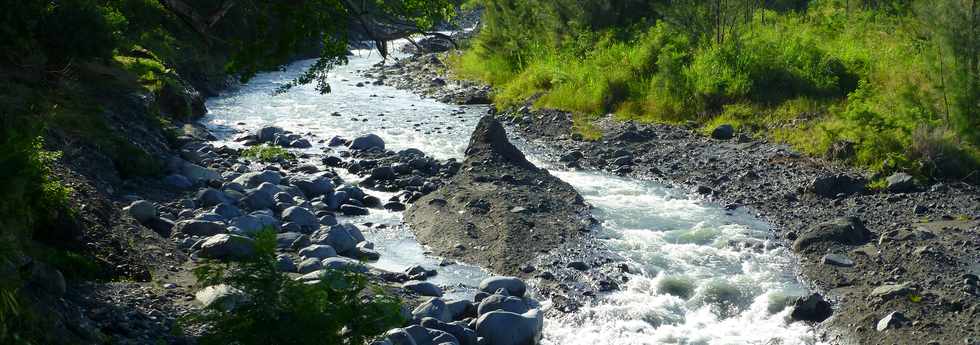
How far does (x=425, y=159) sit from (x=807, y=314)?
8.99m

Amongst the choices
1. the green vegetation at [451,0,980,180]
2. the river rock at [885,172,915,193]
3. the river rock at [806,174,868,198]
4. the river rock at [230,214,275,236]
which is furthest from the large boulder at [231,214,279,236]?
the green vegetation at [451,0,980,180]

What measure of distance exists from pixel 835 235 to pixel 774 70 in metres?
8.71

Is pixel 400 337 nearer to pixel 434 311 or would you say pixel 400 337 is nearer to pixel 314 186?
pixel 434 311

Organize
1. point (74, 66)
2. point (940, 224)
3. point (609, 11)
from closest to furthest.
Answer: point (940, 224), point (74, 66), point (609, 11)

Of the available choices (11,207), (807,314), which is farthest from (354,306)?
(807,314)

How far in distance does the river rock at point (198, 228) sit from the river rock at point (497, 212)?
276cm

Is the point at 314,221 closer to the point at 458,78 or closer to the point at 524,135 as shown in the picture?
the point at 524,135

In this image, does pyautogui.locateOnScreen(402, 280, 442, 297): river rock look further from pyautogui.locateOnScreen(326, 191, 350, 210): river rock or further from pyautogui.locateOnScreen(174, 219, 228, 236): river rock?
pyautogui.locateOnScreen(326, 191, 350, 210): river rock

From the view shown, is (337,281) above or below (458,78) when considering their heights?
above

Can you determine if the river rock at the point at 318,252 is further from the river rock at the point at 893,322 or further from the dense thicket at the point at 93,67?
the river rock at the point at 893,322

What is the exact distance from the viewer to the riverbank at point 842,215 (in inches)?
363

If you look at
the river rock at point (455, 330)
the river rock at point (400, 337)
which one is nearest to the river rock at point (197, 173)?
the river rock at point (455, 330)

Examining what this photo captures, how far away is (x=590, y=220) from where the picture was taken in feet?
43.2

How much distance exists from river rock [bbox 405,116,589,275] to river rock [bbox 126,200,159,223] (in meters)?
3.45
